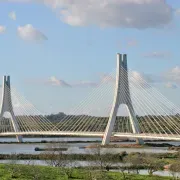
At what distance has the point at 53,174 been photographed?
3061 centimetres

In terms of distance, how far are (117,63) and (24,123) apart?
61.9ft

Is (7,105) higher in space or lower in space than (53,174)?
higher

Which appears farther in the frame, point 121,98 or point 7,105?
point 7,105

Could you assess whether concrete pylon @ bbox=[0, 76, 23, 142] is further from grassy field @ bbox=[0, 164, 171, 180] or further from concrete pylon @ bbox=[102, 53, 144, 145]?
grassy field @ bbox=[0, 164, 171, 180]

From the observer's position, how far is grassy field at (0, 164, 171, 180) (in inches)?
1137

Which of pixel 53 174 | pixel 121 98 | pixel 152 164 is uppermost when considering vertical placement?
pixel 121 98

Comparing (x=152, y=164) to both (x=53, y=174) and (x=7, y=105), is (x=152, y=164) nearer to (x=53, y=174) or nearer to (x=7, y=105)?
(x=53, y=174)

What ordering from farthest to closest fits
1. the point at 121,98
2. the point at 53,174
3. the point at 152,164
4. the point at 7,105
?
the point at 7,105, the point at 121,98, the point at 152,164, the point at 53,174

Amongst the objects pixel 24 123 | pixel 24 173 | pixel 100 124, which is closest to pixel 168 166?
pixel 24 173

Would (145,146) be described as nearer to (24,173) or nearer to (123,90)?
(123,90)

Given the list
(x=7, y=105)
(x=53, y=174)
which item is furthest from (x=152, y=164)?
(x=7, y=105)

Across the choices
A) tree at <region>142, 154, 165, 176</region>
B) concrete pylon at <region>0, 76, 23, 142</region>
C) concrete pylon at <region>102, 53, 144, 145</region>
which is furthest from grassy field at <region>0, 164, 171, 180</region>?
concrete pylon at <region>0, 76, 23, 142</region>

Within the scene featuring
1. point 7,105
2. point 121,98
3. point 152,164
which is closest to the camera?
point 152,164

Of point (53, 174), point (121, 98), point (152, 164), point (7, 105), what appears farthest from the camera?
point (7, 105)
